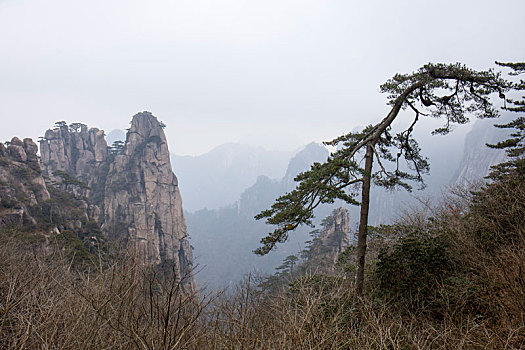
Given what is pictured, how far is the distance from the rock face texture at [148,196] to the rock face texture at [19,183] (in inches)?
425

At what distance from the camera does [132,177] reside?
4144 cm

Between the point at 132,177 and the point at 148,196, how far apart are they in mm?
4011

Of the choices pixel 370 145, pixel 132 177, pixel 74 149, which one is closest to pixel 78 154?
pixel 74 149

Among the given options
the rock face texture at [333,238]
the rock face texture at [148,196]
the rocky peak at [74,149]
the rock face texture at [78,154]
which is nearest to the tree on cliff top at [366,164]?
the rock face texture at [333,238]

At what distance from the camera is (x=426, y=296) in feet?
22.6

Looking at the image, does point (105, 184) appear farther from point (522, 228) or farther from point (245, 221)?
point (245, 221)

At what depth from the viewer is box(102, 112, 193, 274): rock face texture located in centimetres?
3784

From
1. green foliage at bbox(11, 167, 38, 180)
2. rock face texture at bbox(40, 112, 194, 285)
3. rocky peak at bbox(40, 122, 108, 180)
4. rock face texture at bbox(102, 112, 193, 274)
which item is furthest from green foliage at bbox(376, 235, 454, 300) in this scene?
rocky peak at bbox(40, 122, 108, 180)

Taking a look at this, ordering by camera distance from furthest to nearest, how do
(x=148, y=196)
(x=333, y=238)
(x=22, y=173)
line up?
(x=148, y=196) → (x=333, y=238) → (x=22, y=173)

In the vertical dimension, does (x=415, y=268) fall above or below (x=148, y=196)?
below

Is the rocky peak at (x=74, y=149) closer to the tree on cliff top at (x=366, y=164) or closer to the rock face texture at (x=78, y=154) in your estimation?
the rock face texture at (x=78, y=154)

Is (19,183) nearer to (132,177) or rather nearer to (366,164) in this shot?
(132,177)

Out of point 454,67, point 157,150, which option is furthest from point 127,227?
point 454,67

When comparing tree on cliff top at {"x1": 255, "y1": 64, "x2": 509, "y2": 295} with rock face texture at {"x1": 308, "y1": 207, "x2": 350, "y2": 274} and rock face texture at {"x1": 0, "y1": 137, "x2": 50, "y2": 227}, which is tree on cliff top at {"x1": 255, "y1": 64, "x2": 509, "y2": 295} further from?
rock face texture at {"x1": 308, "y1": 207, "x2": 350, "y2": 274}
